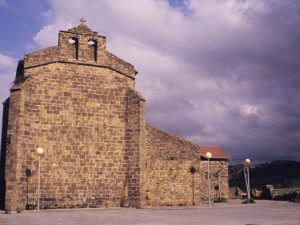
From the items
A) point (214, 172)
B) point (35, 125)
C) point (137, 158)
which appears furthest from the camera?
point (214, 172)

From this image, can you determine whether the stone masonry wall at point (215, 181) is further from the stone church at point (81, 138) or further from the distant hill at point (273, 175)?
the distant hill at point (273, 175)

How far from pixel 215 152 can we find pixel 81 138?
950 inches

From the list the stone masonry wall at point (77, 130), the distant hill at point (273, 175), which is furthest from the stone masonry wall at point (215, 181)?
the stone masonry wall at point (77, 130)

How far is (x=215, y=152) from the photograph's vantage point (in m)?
41.7

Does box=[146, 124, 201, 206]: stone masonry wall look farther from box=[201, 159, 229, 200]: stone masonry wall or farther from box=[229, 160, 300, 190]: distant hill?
box=[229, 160, 300, 190]: distant hill

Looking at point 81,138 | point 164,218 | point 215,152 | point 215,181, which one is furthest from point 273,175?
point 164,218

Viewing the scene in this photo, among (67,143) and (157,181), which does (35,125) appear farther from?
(157,181)

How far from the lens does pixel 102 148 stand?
69.7 ft

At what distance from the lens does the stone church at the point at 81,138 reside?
1928cm

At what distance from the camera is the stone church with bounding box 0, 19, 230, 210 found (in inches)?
759

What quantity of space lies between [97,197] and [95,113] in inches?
197

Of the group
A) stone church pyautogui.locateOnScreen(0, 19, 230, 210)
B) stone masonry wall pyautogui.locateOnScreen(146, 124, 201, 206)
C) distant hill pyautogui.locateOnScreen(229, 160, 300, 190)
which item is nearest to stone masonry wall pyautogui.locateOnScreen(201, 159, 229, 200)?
stone masonry wall pyautogui.locateOnScreen(146, 124, 201, 206)

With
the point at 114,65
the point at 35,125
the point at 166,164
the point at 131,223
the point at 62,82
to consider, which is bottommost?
the point at 131,223

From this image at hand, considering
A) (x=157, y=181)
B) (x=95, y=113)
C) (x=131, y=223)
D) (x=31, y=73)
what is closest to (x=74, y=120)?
(x=95, y=113)
